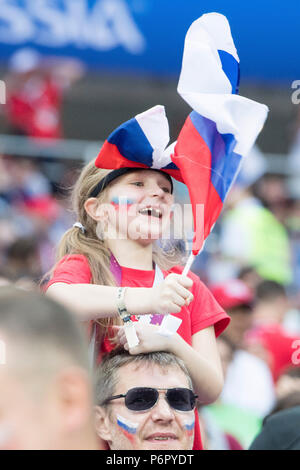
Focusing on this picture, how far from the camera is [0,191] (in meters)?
8.21

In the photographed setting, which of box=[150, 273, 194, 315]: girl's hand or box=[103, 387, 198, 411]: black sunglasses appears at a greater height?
box=[150, 273, 194, 315]: girl's hand

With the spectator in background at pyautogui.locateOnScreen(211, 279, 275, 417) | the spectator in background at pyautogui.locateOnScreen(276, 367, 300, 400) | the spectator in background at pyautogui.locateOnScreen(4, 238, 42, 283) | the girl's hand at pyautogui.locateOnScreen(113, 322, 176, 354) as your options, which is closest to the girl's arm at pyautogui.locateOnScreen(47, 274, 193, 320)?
the girl's hand at pyautogui.locateOnScreen(113, 322, 176, 354)

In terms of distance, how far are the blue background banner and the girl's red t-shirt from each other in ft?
26.3

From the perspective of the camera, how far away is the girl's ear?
312 centimetres

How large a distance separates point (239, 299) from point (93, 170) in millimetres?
3209

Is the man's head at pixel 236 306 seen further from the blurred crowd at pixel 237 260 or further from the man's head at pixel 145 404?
the man's head at pixel 145 404

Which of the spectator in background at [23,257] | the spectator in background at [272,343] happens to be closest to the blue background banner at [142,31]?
the spectator in background at [23,257]

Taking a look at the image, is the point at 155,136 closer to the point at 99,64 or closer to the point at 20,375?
the point at 20,375

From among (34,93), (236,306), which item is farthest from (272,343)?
(34,93)

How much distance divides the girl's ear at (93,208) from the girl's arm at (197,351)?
493 mm

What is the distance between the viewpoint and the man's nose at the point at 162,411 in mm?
2656

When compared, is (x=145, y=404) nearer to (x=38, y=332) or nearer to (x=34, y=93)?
(x=38, y=332)

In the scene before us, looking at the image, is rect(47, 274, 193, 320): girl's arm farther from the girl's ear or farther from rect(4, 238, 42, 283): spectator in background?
rect(4, 238, 42, 283): spectator in background
